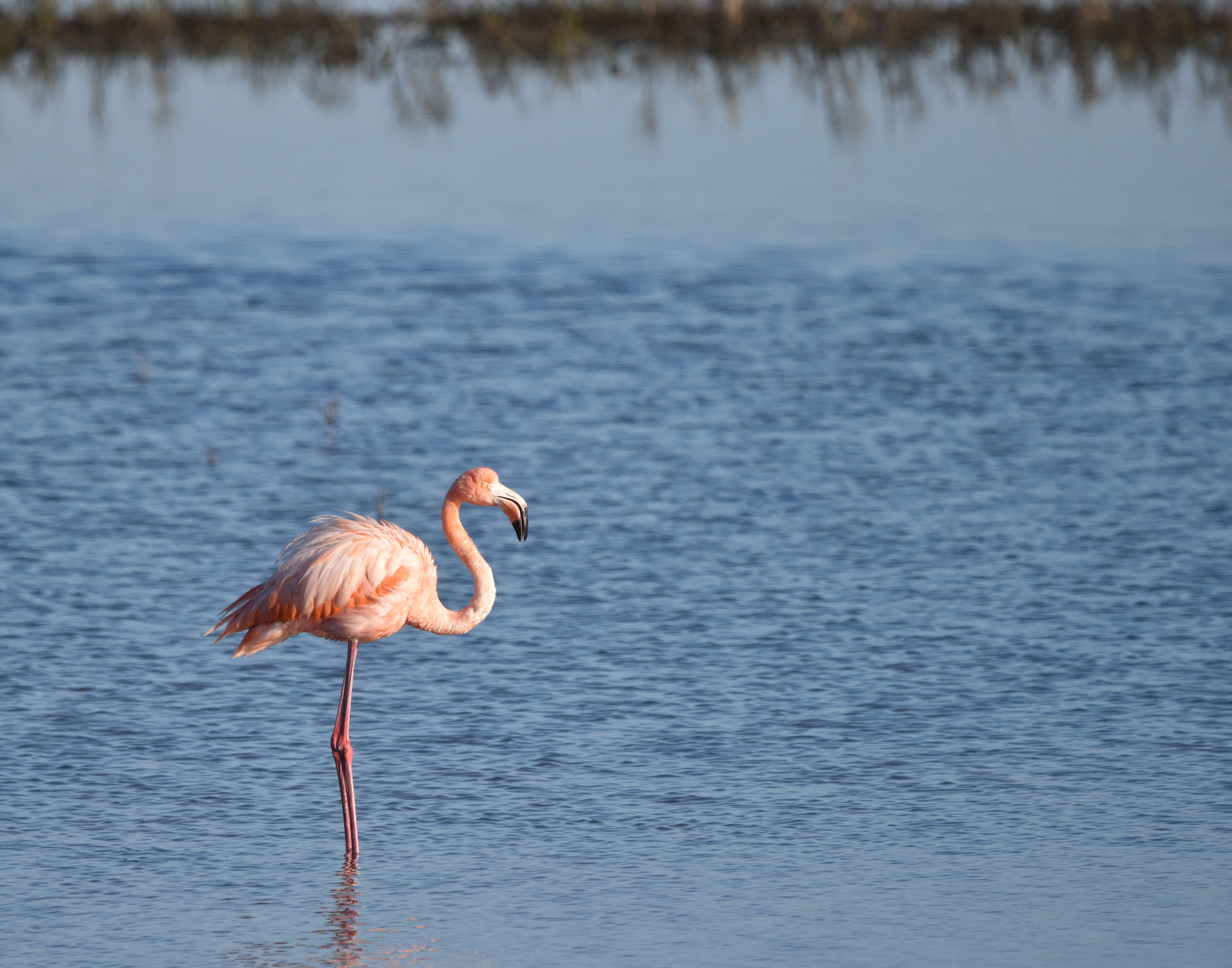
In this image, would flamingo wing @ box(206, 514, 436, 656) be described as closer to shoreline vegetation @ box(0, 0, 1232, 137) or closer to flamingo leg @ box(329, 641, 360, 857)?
flamingo leg @ box(329, 641, 360, 857)

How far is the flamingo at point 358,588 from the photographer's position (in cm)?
717

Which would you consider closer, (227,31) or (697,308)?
(697,308)

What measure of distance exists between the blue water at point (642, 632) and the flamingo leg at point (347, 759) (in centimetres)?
8

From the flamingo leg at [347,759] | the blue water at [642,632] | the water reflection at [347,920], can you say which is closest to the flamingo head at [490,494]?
the flamingo leg at [347,759]

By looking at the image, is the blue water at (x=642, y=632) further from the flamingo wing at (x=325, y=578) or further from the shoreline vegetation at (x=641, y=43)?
the shoreline vegetation at (x=641, y=43)

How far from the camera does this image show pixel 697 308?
632 inches

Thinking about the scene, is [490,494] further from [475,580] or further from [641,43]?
[641,43]

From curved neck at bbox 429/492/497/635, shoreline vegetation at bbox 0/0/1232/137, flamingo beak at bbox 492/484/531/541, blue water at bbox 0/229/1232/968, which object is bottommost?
blue water at bbox 0/229/1232/968

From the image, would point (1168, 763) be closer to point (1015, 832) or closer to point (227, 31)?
point (1015, 832)

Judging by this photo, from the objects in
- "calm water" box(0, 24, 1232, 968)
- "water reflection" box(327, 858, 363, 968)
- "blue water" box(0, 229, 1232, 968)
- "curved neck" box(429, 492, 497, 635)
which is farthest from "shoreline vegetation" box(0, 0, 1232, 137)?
"water reflection" box(327, 858, 363, 968)

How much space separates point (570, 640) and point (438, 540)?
5.85 ft

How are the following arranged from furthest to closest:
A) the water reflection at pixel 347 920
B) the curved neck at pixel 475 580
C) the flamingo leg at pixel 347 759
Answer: the curved neck at pixel 475 580
the flamingo leg at pixel 347 759
the water reflection at pixel 347 920

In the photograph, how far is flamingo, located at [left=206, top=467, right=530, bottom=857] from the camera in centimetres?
717

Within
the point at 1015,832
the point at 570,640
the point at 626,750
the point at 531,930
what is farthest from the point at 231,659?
the point at 1015,832
